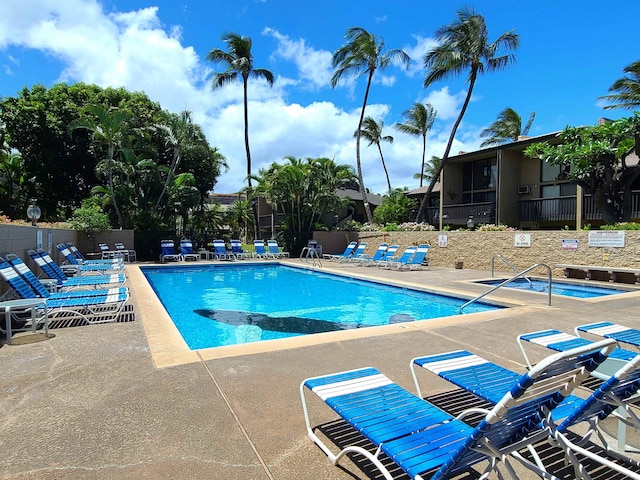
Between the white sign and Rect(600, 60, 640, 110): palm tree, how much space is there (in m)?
14.7

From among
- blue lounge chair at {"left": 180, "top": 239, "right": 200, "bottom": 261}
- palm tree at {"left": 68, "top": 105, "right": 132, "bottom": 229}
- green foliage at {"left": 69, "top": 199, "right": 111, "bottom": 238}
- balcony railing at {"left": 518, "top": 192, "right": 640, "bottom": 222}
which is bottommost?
blue lounge chair at {"left": 180, "top": 239, "right": 200, "bottom": 261}

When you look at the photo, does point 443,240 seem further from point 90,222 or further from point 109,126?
point 109,126

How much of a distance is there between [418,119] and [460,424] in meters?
39.5

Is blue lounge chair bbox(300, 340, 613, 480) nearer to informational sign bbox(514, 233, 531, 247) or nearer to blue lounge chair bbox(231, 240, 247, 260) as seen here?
informational sign bbox(514, 233, 531, 247)

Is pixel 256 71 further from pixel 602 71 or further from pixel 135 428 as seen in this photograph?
pixel 135 428

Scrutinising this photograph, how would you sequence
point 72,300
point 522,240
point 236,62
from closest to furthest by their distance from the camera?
1. point 72,300
2. point 522,240
3. point 236,62

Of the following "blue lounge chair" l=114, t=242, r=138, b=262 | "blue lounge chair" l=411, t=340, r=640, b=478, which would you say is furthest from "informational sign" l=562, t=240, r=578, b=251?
"blue lounge chair" l=114, t=242, r=138, b=262

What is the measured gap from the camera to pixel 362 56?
26.4 metres

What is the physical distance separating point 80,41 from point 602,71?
26.4m

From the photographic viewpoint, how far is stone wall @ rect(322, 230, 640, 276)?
12.1 meters

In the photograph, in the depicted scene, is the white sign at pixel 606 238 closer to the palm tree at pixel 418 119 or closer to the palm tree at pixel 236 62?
the palm tree at pixel 236 62

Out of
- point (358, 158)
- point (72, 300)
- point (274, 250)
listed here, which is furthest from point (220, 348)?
point (358, 158)

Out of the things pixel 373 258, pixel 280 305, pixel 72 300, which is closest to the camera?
pixel 72 300

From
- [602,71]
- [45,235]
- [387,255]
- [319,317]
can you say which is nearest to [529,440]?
[319,317]
